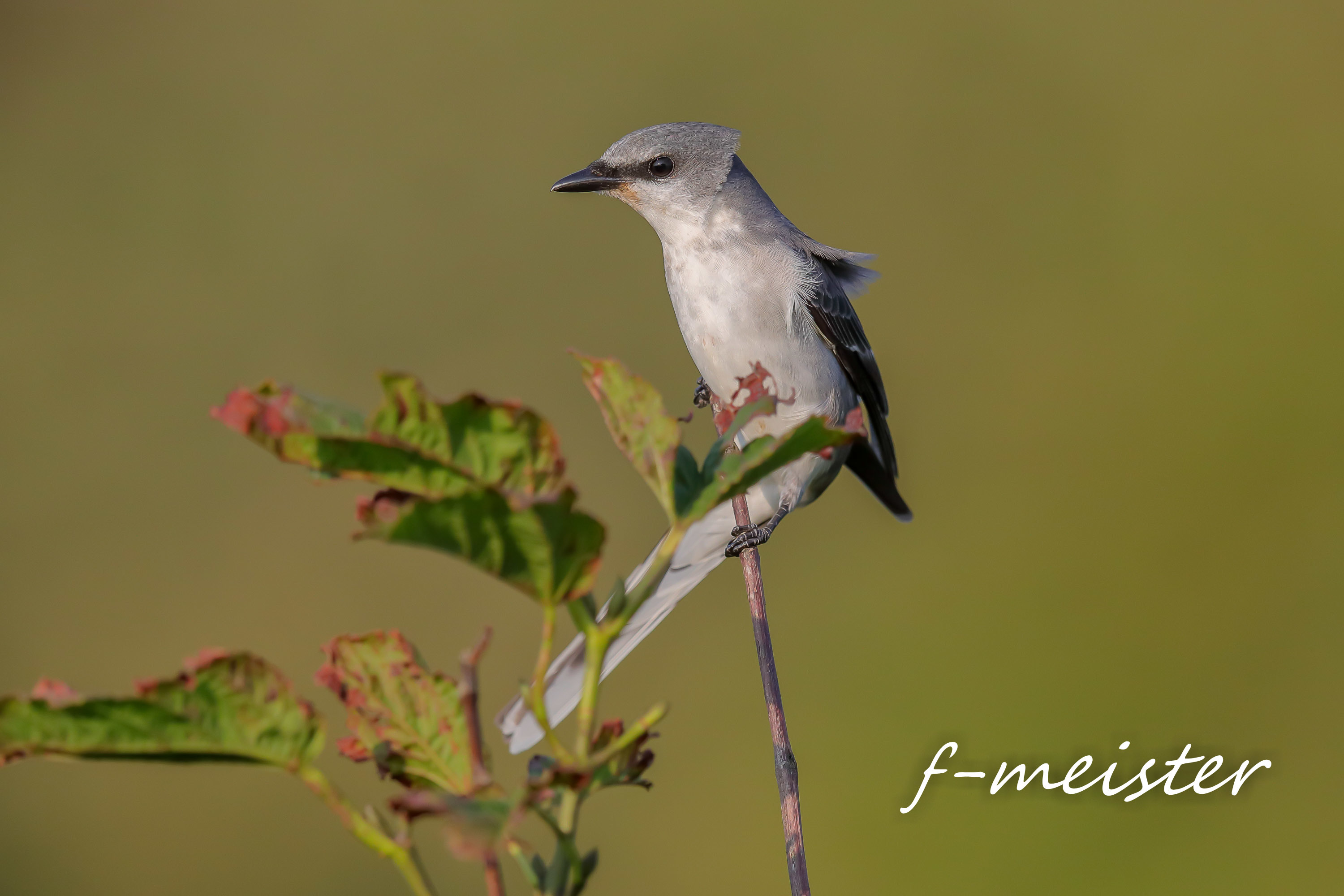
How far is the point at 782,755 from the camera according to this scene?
2.45 ft

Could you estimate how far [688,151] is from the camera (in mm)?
2234

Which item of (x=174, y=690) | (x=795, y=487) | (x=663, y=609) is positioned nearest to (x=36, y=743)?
(x=174, y=690)

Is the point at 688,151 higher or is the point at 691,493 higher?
the point at 688,151

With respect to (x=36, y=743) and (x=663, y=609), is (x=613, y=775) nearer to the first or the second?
(x=36, y=743)

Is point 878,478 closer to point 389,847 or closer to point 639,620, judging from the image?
point 639,620

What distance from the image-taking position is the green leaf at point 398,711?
0.46m

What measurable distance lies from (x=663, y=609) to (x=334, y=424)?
57.0 inches

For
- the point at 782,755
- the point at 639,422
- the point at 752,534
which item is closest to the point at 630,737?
the point at 639,422

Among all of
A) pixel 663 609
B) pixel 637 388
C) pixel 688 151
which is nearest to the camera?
pixel 637 388

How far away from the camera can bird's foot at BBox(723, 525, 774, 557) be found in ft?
3.68

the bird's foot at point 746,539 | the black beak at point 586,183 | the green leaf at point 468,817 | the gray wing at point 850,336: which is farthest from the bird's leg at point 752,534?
the black beak at point 586,183

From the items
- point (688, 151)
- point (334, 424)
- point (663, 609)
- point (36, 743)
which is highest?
point (688, 151)

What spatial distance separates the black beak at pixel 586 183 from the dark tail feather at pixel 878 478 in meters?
0.83

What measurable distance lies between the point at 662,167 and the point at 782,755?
5.57ft
